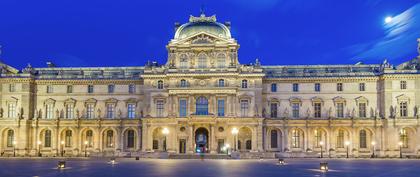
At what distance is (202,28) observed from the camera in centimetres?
9781

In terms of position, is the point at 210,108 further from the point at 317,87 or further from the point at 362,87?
the point at 362,87

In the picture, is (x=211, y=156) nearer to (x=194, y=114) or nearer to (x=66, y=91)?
(x=194, y=114)

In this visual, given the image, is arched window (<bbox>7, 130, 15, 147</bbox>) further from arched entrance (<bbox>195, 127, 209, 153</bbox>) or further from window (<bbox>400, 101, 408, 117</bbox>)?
window (<bbox>400, 101, 408, 117</bbox>)

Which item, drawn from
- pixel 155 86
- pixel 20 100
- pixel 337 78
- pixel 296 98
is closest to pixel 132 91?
pixel 155 86

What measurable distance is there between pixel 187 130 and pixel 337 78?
28.1 meters

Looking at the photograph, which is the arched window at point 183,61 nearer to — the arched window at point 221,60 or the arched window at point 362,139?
the arched window at point 221,60

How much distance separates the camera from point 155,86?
97.5 meters

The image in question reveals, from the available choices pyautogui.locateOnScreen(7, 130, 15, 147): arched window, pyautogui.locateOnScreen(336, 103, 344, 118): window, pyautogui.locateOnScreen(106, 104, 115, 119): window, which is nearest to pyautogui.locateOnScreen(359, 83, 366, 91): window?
pyautogui.locateOnScreen(336, 103, 344, 118): window

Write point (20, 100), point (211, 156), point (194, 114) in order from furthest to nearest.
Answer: point (20, 100)
point (194, 114)
point (211, 156)

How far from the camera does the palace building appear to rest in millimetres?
94438

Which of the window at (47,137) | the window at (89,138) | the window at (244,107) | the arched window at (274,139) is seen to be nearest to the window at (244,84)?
the window at (244,107)

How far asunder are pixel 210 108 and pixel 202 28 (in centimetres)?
1440

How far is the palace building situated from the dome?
224 millimetres

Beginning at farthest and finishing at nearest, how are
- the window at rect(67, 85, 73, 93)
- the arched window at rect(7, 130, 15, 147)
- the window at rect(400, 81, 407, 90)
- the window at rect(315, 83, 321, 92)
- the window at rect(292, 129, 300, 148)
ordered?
the window at rect(67, 85, 73, 93) → the arched window at rect(7, 130, 15, 147) → the window at rect(315, 83, 321, 92) → the window at rect(292, 129, 300, 148) → the window at rect(400, 81, 407, 90)
